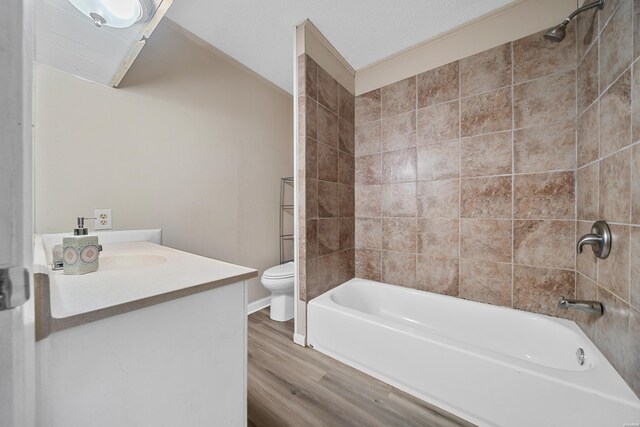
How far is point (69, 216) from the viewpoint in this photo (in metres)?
1.27

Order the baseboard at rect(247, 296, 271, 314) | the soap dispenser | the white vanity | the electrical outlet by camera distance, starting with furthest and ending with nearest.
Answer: the baseboard at rect(247, 296, 271, 314) → the electrical outlet → the soap dispenser → the white vanity

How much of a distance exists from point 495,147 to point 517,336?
1252mm

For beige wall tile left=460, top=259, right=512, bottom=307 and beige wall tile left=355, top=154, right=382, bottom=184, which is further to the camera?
beige wall tile left=355, top=154, right=382, bottom=184

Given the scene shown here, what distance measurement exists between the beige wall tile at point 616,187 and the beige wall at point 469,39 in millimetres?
1048

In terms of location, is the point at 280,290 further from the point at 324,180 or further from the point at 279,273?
the point at 324,180

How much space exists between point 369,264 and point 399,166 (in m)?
0.94

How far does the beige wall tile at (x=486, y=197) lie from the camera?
5.14 feet

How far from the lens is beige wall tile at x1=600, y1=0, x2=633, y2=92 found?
0.91m

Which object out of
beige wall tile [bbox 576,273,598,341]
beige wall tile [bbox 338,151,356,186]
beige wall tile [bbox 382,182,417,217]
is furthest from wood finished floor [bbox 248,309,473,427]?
beige wall tile [bbox 338,151,356,186]

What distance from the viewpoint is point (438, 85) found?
5.94ft

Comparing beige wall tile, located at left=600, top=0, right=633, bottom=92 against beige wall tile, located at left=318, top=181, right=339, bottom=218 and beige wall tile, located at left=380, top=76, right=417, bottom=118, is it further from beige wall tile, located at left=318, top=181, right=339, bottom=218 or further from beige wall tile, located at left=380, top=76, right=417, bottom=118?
beige wall tile, located at left=318, top=181, right=339, bottom=218

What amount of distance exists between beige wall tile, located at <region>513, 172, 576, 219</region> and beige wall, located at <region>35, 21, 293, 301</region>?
2.07 metres

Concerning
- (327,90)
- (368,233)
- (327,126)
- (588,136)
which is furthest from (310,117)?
(588,136)

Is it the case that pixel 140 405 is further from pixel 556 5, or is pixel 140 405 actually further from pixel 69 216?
pixel 556 5
